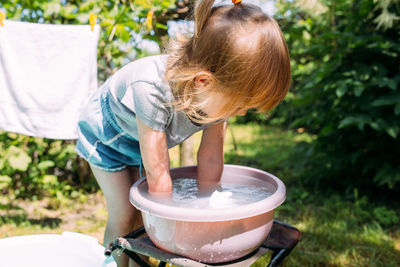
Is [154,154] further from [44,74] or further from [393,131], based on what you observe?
[393,131]

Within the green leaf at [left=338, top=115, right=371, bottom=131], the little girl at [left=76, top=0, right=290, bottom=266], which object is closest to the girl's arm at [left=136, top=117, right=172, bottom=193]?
the little girl at [left=76, top=0, right=290, bottom=266]

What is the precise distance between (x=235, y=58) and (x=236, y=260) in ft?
1.96

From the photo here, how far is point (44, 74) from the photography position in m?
2.02

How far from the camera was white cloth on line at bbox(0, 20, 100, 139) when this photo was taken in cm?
196

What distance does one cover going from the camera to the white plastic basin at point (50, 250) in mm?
1280

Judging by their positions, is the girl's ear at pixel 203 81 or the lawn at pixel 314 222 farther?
the lawn at pixel 314 222

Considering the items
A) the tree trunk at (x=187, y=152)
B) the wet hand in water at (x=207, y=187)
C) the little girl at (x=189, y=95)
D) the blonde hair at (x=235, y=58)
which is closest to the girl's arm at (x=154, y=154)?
the little girl at (x=189, y=95)

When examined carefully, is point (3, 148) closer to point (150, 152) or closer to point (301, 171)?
point (150, 152)

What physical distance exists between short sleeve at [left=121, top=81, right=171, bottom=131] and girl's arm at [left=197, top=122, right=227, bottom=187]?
1.00 feet

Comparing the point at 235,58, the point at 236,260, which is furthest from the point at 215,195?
the point at 235,58

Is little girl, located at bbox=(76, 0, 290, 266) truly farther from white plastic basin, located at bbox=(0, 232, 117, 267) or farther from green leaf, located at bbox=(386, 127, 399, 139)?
green leaf, located at bbox=(386, 127, 399, 139)

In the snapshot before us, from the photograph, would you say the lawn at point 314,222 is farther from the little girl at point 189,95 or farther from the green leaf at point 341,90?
the little girl at point 189,95

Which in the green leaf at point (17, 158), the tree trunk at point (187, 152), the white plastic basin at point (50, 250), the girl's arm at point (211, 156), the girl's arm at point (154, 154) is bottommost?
the green leaf at point (17, 158)

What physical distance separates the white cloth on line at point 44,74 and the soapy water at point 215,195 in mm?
947
